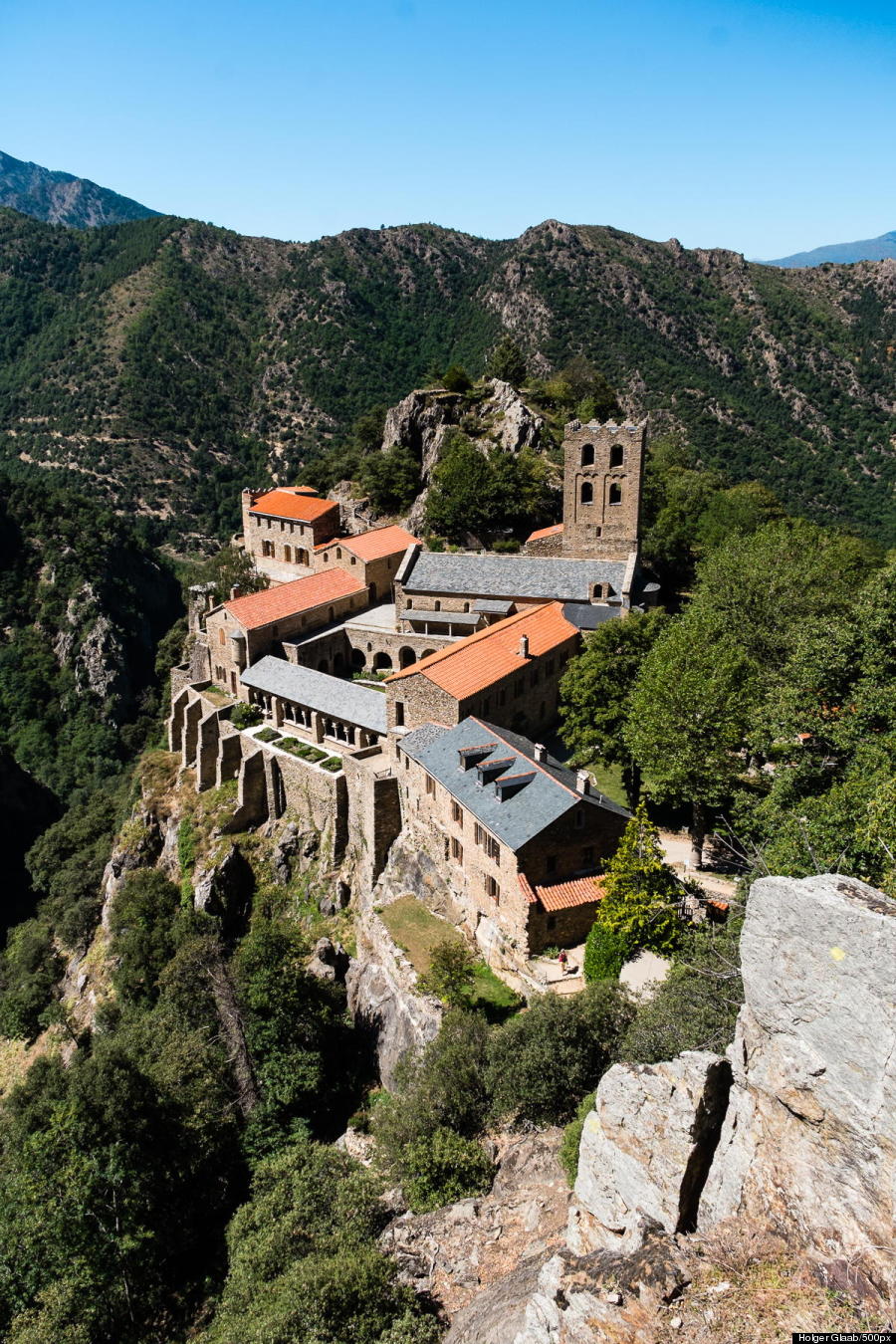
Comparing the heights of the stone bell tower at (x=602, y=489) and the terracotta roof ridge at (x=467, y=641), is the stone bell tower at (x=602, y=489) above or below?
above

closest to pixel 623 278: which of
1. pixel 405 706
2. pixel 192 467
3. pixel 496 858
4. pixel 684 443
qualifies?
pixel 684 443

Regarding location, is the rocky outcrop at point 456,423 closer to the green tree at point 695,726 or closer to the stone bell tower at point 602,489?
the stone bell tower at point 602,489

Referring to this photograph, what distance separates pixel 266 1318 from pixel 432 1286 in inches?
144

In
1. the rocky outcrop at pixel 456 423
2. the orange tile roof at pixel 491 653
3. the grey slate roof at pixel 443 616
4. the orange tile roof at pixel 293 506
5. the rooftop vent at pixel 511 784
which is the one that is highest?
the rocky outcrop at pixel 456 423

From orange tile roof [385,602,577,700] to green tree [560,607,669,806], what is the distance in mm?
3525

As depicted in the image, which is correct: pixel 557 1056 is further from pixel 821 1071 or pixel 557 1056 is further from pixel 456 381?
pixel 456 381

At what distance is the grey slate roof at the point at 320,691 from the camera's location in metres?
42.0

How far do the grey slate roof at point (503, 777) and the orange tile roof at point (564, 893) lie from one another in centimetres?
181

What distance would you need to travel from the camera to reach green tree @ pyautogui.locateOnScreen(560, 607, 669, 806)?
35.1 m

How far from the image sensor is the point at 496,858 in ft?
97.7

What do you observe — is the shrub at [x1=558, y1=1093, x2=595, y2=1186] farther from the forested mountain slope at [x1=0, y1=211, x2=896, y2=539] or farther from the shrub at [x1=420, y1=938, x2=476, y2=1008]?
the forested mountain slope at [x1=0, y1=211, x2=896, y2=539]

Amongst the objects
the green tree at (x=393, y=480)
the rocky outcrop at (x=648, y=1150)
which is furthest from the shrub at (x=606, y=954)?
the green tree at (x=393, y=480)

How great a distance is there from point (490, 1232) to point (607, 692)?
21.7 metres

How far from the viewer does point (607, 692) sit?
36281 millimetres
